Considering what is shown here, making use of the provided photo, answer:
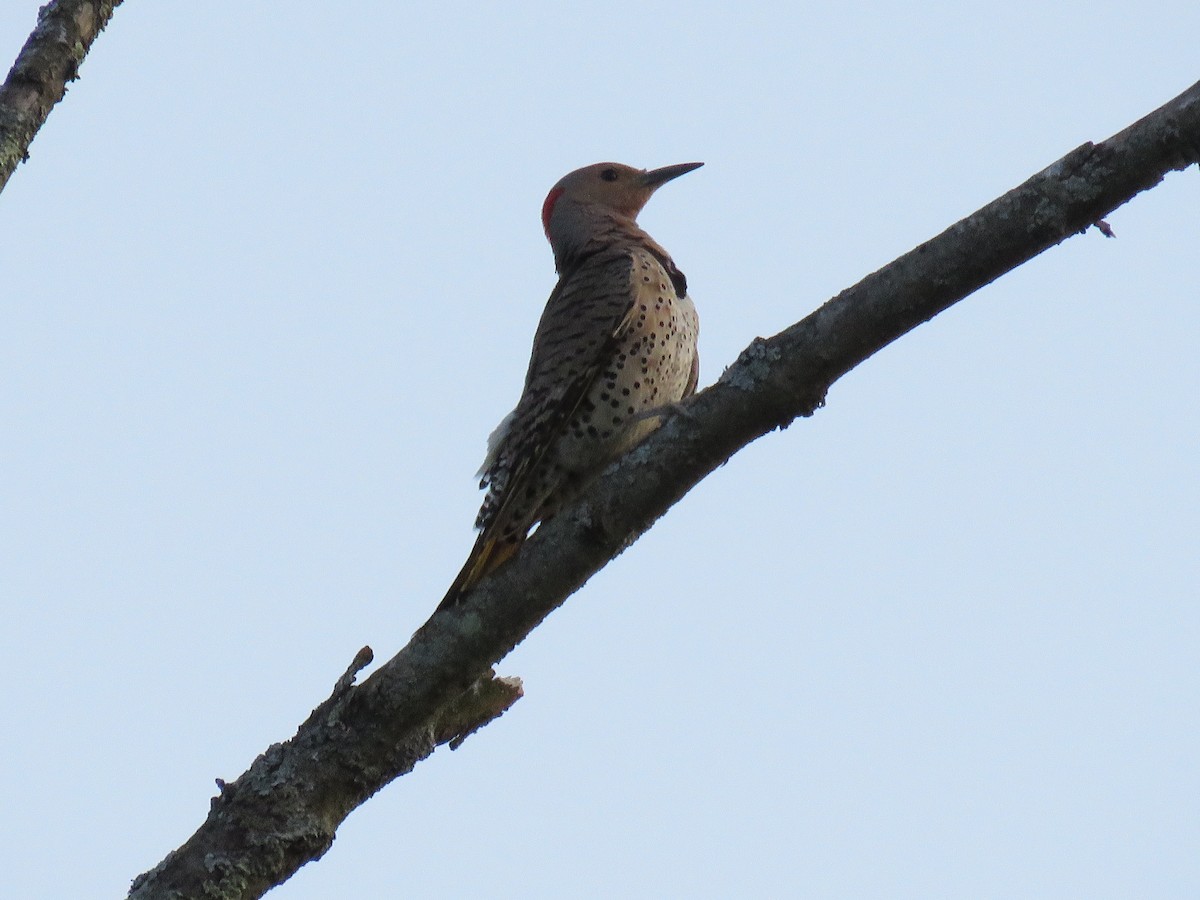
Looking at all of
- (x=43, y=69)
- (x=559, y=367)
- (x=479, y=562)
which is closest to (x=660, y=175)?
(x=559, y=367)

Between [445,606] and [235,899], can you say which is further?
[445,606]

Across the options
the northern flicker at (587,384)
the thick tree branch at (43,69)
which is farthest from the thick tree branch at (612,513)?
the thick tree branch at (43,69)

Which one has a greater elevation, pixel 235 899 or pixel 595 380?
pixel 595 380

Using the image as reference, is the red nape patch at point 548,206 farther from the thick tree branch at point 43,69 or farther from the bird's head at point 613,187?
the thick tree branch at point 43,69

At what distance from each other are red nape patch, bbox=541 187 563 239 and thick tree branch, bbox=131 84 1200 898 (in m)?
4.19

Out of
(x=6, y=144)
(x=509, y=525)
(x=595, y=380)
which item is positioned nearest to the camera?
(x=6, y=144)

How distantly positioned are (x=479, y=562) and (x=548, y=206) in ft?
11.5

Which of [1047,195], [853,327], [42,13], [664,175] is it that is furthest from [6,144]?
[664,175]

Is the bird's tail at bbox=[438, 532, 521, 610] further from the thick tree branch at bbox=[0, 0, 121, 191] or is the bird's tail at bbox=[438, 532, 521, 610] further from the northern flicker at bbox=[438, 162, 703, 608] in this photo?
the thick tree branch at bbox=[0, 0, 121, 191]

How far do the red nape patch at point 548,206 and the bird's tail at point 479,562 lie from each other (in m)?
3.06

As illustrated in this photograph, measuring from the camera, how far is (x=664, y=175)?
24.3 ft

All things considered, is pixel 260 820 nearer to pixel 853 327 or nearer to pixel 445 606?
pixel 445 606

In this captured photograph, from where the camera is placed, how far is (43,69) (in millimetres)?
3617

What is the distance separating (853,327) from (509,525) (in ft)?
6.17
